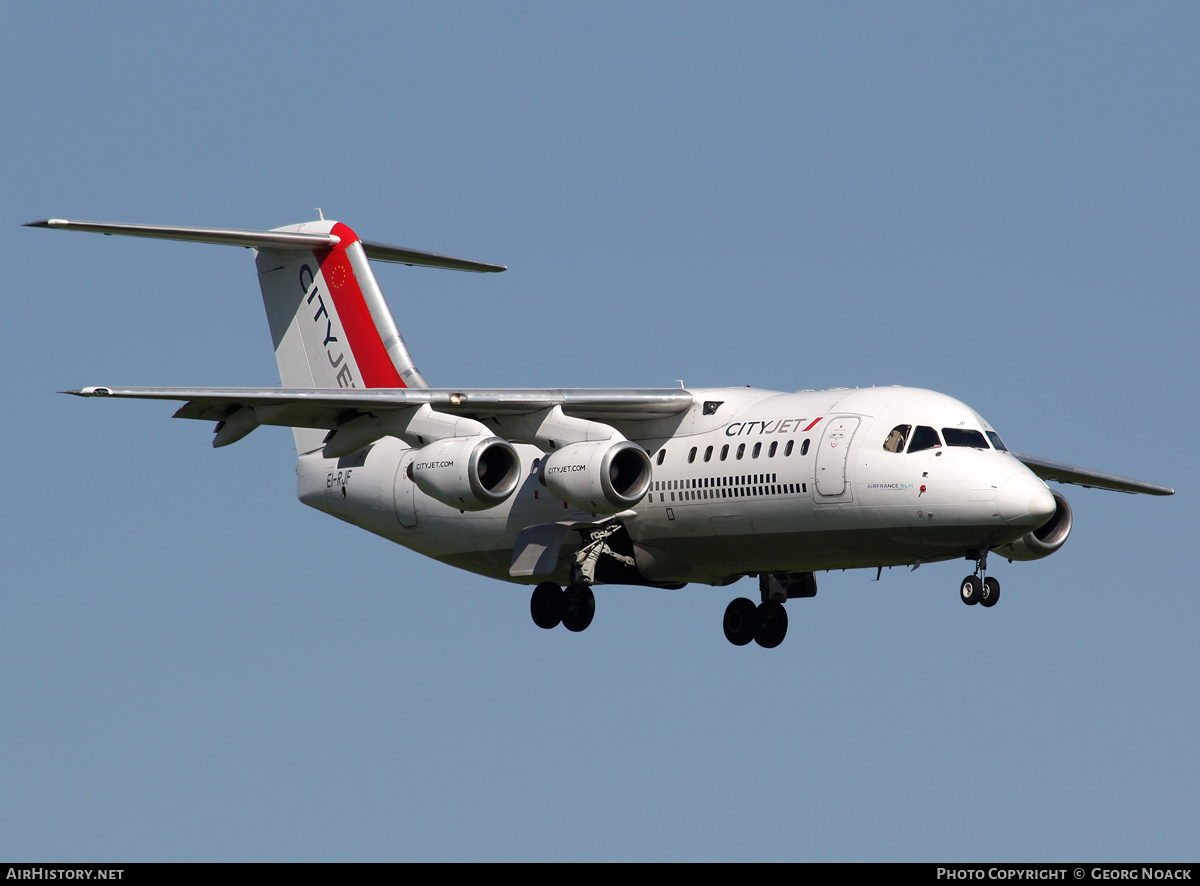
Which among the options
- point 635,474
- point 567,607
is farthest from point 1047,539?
point 567,607

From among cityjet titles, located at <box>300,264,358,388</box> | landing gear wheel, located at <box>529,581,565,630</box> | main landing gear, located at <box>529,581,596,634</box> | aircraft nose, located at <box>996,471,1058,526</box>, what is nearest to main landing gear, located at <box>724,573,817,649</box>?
main landing gear, located at <box>529,581,596,634</box>

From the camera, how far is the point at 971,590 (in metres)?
16.1

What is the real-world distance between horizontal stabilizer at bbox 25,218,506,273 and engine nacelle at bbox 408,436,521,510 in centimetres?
391

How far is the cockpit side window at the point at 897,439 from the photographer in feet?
53.7

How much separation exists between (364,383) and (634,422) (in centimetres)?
358

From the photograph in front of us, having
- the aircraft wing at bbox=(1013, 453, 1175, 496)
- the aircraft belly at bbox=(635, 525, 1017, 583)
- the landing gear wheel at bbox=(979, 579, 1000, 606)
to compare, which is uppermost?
the aircraft wing at bbox=(1013, 453, 1175, 496)

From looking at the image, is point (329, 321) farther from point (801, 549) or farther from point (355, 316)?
point (801, 549)

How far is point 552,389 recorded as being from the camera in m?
18.0

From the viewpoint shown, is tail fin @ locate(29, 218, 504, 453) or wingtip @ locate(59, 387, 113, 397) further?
tail fin @ locate(29, 218, 504, 453)

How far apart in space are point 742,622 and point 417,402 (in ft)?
14.0

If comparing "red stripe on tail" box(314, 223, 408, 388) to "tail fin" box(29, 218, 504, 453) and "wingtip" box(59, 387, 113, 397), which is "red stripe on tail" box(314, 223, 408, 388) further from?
"wingtip" box(59, 387, 113, 397)

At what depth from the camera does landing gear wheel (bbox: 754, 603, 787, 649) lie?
19.2 metres

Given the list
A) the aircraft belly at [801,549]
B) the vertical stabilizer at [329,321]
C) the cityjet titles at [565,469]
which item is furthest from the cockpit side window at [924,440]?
the vertical stabilizer at [329,321]
